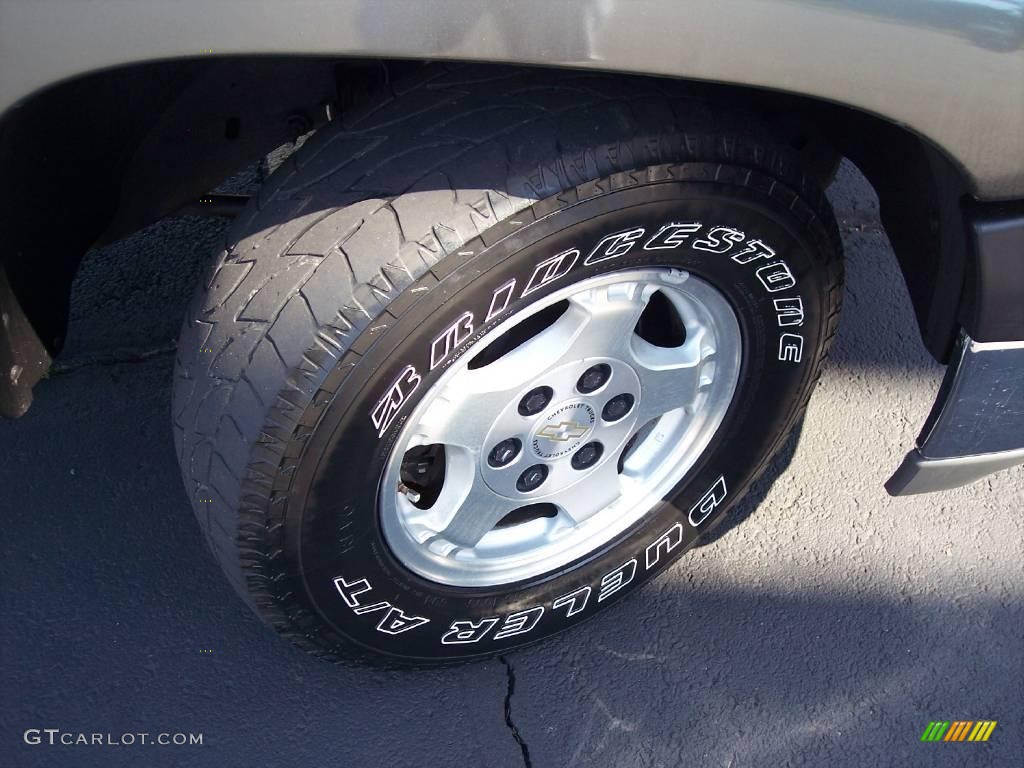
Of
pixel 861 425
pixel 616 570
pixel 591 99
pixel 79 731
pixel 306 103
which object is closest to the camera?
pixel 591 99

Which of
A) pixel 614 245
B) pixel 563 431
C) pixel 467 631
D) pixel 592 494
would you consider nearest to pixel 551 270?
pixel 614 245

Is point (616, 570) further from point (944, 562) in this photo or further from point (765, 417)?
point (944, 562)

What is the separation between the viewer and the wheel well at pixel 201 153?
1.45 m

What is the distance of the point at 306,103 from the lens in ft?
5.60

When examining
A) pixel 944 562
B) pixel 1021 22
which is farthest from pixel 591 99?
pixel 944 562

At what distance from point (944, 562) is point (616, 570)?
2.72 feet

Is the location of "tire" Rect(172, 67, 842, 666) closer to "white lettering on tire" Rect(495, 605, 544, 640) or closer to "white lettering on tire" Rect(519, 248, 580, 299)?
"white lettering on tire" Rect(519, 248, 580, 299)

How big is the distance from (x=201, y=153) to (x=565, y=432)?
2.74 feet

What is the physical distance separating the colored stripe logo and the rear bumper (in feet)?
1.82

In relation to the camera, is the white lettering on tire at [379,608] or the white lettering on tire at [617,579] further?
the white lettering on tire at [617,579]

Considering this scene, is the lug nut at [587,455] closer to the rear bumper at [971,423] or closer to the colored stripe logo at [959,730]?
the rear bumper at [971,423]

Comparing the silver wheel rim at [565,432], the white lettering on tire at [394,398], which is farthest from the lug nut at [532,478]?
the white lettering on tire at [394,398]

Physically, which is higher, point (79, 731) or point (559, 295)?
point (559, 295)

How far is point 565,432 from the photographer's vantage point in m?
1.74
